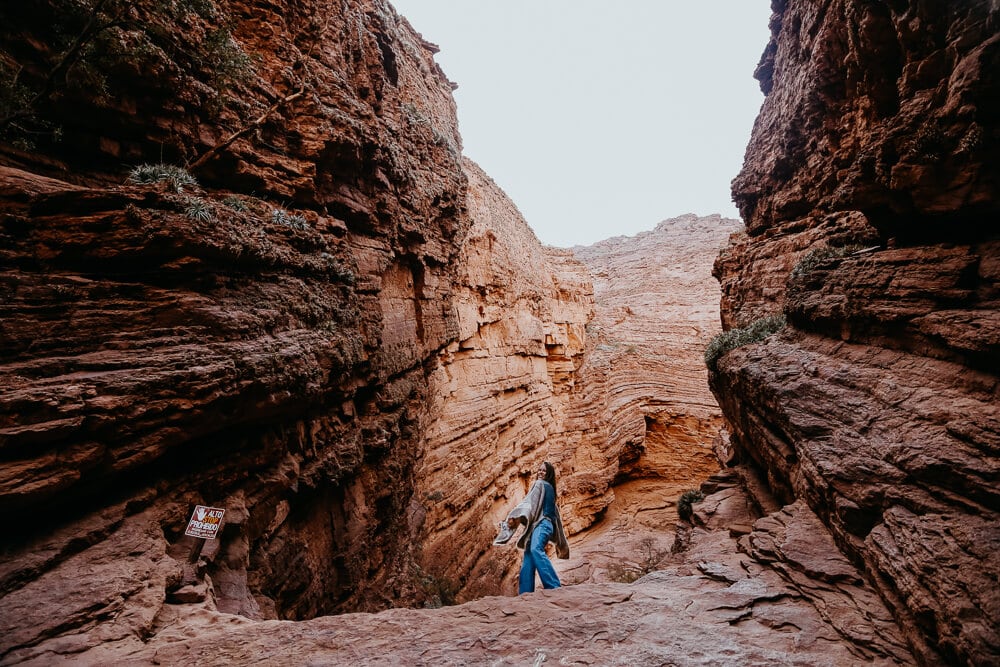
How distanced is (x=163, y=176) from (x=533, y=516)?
6681 mm

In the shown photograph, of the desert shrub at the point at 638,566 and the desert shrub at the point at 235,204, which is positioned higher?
the desert shrub at the point at 235,204

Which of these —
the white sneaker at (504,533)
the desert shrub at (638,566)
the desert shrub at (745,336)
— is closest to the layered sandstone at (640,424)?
the desert shrub at (638,566)

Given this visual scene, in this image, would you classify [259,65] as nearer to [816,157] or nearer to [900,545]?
[900,545]

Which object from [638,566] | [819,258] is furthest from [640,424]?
[819,258]

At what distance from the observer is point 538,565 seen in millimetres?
4875

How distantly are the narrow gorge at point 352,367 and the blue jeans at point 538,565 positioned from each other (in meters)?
0.99

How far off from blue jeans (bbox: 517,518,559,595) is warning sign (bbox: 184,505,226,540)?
11.0 ft

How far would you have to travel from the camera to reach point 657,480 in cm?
2106

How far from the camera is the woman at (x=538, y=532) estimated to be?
4.89 metres

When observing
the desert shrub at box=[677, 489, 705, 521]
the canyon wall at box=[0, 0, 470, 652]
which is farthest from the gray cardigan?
the desert shrub at box=[677, 489, 705, 521]

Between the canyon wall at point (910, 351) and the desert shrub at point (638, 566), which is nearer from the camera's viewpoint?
the canyon wall at point (910, 351)

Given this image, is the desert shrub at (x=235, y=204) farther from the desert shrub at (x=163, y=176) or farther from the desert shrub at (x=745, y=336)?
the desert shrub at (x=745, y=336)

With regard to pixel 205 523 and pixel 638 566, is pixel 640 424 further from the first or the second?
pixel 205 523

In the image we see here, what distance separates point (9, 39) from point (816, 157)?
13.0m
